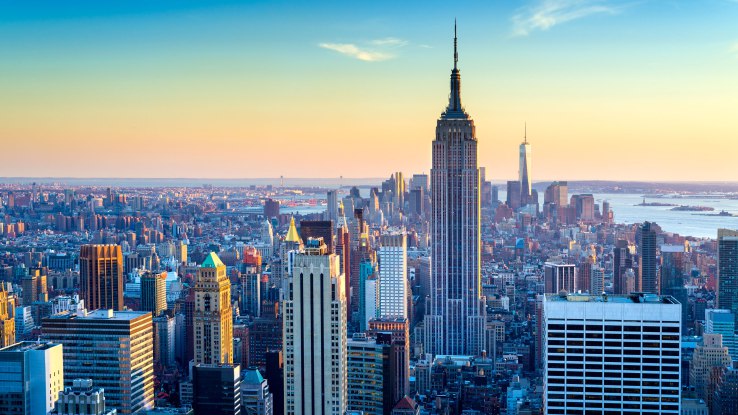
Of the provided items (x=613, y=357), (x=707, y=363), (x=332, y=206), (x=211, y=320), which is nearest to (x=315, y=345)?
(x=613, y=357)

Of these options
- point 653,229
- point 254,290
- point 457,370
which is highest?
point 653,229

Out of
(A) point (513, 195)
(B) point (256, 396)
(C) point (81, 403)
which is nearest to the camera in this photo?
(C) point (81, 403)

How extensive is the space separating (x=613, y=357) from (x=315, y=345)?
171 inches

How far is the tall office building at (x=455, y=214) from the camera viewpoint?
29.1m

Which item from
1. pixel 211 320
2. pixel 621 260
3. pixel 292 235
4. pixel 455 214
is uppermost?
pixel 455 214

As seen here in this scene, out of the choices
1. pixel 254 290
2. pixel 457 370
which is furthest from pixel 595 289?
pixel 254 290

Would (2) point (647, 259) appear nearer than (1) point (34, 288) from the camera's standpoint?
Yes

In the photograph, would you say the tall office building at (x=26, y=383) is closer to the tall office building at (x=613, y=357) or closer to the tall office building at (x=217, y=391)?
the tall office building at (x=217, y=391)

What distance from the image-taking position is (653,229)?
73.3ft

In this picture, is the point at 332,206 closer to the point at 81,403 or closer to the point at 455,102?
the point at 455,102

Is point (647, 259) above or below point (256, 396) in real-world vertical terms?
above

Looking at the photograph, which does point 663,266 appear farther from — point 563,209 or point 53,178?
point 53,178

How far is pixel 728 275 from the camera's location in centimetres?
2227

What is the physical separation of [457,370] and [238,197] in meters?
8.04
